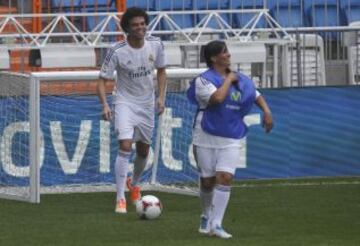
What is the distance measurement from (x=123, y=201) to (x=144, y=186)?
2.97 metres

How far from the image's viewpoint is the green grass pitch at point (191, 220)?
12.0 meters

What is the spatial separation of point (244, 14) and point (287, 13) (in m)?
1.17

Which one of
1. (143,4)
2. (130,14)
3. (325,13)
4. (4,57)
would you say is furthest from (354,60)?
(130,14)

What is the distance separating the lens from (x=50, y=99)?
57.9 feet

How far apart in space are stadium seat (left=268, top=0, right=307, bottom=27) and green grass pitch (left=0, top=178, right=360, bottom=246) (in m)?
6.50

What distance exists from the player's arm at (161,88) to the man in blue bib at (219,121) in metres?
2.31

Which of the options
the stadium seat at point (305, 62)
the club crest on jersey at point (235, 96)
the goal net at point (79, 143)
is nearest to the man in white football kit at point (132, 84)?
the goal net at point (79, 143)

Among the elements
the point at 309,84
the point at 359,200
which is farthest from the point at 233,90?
the point at 309,84

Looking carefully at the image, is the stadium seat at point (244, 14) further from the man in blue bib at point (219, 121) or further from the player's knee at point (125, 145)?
the man in blue bib at point (219, 121)

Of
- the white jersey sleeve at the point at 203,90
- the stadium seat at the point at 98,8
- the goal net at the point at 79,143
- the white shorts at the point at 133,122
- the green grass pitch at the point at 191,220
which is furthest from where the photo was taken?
the stadium seat at the point at 98,8

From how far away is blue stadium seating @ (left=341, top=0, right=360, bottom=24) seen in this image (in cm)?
2423

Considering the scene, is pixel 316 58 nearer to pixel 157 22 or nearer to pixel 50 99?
pixel 157 22

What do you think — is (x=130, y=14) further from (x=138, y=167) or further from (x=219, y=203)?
(x=219, y=203)

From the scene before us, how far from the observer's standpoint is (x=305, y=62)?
68.9ft
